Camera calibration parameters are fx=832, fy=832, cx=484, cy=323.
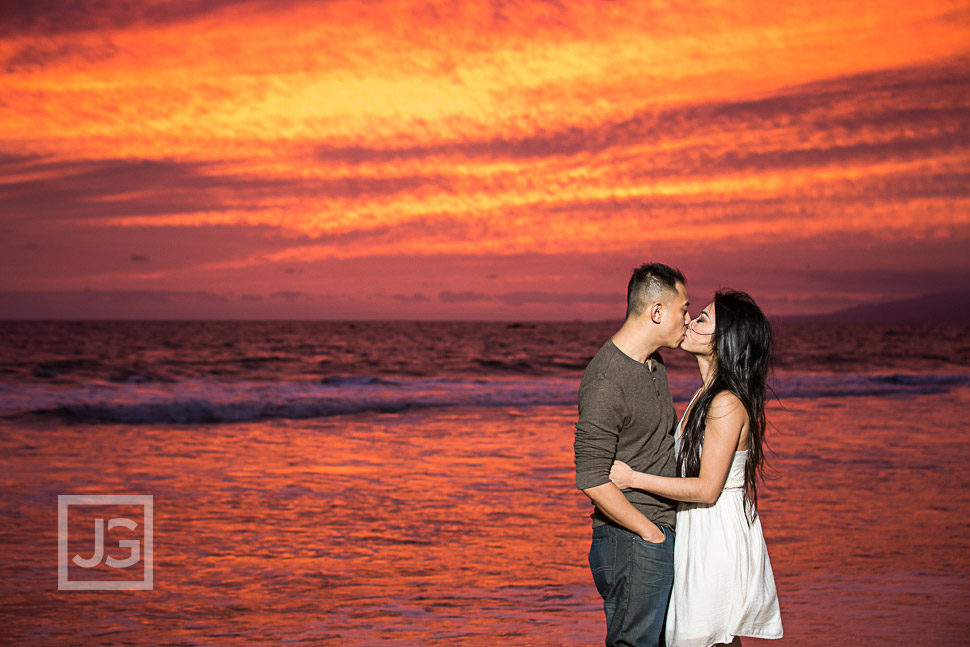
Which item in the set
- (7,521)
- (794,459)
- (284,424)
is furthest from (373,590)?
(284,424)

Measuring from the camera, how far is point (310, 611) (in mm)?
6098

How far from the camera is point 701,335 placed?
12.0 feet

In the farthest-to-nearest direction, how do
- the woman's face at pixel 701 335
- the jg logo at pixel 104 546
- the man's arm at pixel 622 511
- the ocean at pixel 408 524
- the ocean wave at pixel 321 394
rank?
the ocean wave at pixel 321 394 → the jg logo at pixel 104 546 → the ocean at pixel 408 524 → the woman's face at pixel 701 335 → the man's arm at pixel 622 511

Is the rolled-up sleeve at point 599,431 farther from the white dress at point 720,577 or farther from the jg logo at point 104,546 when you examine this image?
the jg logo at point 104,546

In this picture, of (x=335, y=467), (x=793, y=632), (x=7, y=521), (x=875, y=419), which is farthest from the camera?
(x=875, y=419)

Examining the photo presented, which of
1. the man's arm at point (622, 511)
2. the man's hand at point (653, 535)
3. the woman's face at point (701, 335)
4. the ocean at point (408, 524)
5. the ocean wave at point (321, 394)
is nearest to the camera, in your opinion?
the man's arm at point (622, 511)

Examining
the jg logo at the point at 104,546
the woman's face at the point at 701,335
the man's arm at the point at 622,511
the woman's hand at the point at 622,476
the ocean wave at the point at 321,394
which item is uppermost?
the woman's face at the point at 701,335

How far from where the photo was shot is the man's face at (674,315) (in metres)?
3.42

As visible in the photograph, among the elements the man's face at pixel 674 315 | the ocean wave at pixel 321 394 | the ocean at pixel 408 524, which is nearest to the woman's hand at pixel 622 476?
the man's face at pixel 674 315

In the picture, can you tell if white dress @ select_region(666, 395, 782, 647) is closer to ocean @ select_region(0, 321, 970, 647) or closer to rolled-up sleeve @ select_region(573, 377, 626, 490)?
rolled-up sleeve @ select_region(573, 377, 626, 490)

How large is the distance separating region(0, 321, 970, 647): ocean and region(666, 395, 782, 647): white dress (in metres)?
0.89

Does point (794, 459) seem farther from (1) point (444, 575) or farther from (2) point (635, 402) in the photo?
(2) point (635, 402)

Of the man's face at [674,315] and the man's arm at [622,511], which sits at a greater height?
the man's face at [674,315]

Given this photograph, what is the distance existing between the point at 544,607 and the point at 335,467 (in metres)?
6.54
